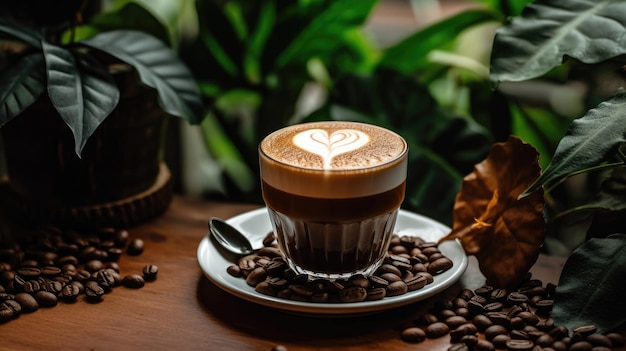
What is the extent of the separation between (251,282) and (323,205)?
15 centimetres

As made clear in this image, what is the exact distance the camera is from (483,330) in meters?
0.94

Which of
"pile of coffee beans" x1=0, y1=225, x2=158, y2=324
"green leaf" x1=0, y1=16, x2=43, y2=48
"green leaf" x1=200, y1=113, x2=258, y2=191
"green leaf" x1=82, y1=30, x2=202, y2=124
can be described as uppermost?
"green leaf" x1=0, y1=16, x2=43, y2=48

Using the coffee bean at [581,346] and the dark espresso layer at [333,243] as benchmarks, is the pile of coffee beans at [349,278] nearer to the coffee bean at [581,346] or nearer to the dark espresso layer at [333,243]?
the dark espresso layer at [333,243]

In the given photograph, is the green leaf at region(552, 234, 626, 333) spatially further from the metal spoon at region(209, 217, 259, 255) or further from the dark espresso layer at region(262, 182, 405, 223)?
the metal spoon at region(209, 217, 259, 255)

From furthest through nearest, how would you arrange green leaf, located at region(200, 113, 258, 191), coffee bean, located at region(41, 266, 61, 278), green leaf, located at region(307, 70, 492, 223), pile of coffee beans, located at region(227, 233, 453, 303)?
green leaf, located at region(200, 113, 258, 191) < green leaf, located at region(307, 70, 492, 223) < coffee bean, located at region(41, 266, 61, 278) < pile of coffee beans, located at region(227, 233, 453, 303)

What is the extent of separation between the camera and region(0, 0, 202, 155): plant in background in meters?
1.00

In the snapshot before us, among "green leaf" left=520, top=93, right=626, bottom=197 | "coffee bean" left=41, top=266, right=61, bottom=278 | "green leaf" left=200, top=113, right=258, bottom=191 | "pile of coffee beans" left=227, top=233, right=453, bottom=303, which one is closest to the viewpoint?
"green leaf" left=520, top=93, right=626, bottom=197

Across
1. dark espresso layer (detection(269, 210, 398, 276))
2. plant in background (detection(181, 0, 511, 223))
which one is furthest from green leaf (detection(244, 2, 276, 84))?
dark espresso layer (detection(269, 210, 398, 276))

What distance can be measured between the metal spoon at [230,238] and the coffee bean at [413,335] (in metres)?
0.27

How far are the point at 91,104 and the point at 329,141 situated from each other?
0.32 m

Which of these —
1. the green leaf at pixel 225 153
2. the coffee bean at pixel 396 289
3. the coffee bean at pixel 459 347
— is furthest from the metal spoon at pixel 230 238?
the green leaf at pixel 225 153

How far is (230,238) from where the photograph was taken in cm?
110

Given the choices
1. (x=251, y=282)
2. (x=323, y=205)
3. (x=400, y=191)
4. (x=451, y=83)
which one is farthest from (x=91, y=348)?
(x=451, y=83)

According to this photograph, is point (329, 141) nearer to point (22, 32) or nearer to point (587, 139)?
point (587, 139)
